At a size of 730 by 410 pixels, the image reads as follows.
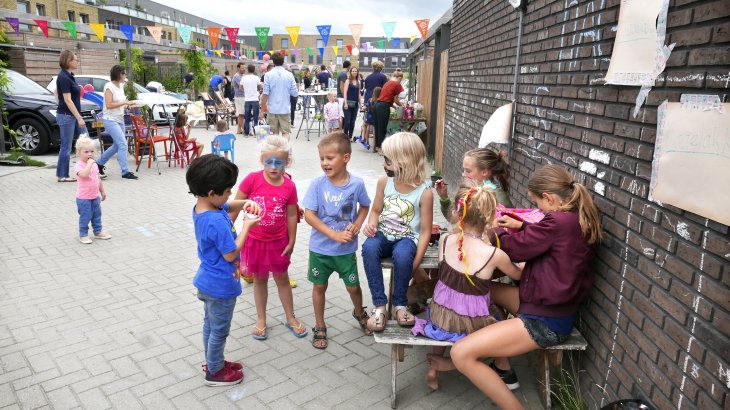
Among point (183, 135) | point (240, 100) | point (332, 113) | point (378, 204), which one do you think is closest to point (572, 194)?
point (378, 204)

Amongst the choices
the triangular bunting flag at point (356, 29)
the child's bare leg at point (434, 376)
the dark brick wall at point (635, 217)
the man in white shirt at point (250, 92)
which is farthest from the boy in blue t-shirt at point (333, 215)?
the triangular bunting flag at point (356, 29)

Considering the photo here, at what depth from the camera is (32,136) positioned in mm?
11031

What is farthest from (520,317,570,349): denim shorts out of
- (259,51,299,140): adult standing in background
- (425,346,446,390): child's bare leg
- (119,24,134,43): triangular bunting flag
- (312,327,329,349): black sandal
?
(119,24,134,43): triangular bunting flag

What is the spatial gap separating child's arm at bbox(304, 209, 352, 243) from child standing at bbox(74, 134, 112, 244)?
3176mm

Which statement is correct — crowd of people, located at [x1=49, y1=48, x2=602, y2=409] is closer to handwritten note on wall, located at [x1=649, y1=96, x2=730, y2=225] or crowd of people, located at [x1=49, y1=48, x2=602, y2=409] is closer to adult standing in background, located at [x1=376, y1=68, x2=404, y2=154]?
handwritten note on wall, located at [x1=649, y1=96, x2=730, y2=225]

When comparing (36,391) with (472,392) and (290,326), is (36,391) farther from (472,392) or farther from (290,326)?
(472,392)

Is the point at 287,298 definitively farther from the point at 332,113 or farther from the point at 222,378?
the point at 332,113

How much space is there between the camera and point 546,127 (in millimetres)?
3719

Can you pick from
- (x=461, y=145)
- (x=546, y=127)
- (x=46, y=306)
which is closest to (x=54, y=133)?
(x=46, y=306)

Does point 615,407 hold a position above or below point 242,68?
below

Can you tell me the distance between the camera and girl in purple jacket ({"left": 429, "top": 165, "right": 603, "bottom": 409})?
2715mm

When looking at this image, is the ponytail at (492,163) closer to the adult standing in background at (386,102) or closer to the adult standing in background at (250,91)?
the adult standing in background at (386,102)

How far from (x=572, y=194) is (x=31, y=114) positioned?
11629mm

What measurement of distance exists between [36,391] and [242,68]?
14540 millimetres
